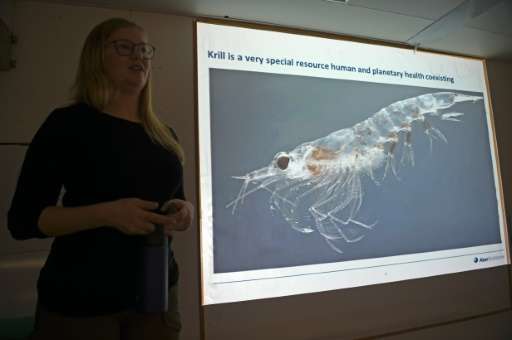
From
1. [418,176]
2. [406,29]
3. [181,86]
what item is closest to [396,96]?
[406,29]

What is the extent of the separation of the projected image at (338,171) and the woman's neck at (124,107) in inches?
25.2

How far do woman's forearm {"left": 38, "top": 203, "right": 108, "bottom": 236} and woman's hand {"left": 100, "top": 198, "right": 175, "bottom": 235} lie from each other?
0.6 inches

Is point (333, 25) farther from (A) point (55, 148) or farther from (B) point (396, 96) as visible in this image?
(A) point (55, 148)

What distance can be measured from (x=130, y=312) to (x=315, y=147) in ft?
3.64

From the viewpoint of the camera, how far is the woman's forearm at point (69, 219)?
2.08 feet

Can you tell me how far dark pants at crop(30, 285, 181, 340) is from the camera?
2.00 feet

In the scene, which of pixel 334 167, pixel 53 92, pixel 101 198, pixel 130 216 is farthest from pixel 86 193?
pixel 334 167

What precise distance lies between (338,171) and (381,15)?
859mm

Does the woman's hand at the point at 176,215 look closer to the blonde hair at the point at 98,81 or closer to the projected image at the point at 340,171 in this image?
the blonde hair at the point at 98,81

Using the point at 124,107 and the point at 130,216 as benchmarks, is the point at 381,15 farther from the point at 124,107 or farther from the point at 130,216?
the point at 130,216

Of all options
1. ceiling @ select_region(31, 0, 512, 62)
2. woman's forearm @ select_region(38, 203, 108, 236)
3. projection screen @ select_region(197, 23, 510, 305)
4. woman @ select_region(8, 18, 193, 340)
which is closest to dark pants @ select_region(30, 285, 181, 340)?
woman @ select_region(8, 18, 193, 340)

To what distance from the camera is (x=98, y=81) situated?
0.75 meters

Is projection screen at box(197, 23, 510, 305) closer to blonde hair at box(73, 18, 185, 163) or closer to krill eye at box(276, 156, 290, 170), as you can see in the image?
krill eye at box(276, 156, 290, 170)

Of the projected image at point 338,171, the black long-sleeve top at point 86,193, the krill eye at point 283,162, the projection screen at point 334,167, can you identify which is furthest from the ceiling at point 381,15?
the black long-sleeve top at point 86,193
